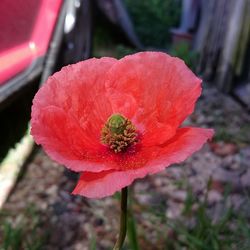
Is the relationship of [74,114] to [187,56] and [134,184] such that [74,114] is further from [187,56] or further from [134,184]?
[187,56]

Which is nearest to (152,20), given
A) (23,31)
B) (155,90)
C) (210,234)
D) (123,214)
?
(23,31)

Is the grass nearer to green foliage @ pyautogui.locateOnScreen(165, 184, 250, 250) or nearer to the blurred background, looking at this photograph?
the blurred background

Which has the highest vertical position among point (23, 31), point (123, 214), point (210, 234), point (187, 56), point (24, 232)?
point (123, 214)

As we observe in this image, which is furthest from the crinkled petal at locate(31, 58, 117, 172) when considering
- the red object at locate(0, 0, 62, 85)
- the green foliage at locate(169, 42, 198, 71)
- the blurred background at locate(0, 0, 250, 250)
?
the green foliage at locate(169, 42, 198, 71)

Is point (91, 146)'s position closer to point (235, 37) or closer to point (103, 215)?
point (103, 215)

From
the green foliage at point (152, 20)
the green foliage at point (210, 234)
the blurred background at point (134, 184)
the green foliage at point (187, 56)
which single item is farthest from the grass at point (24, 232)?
the green foliage at point (152, 20)

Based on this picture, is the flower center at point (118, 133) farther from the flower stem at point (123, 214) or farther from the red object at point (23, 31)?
the red object at point (23, 31)
